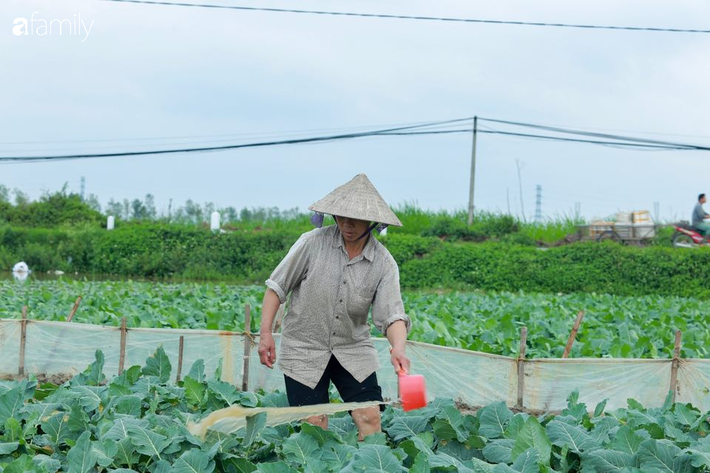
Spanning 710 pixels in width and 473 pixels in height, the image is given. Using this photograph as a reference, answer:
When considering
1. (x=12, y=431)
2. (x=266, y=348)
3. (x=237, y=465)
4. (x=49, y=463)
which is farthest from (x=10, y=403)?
(x=237, y=465)

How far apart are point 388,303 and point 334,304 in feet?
0.78

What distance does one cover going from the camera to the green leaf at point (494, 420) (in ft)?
11.7

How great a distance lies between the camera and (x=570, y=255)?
19484 mm

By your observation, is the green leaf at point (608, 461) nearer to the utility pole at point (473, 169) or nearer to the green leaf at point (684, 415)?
the green leaf at point (684, 415)

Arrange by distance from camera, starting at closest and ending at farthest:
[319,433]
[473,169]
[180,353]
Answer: [319,433]
[180,353]
[473,169]

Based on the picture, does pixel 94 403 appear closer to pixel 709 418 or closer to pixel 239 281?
pixel 709 418

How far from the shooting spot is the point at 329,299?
12.0 ft

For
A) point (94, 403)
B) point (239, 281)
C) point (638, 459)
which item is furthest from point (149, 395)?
point (239, 281)

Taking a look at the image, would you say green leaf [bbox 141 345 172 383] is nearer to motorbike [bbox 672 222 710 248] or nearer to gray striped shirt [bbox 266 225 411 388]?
gray striped shirt [bbox 266 225 411 388]

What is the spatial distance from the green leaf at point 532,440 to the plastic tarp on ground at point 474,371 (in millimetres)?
2650

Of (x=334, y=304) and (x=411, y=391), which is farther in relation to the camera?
(x=334, y=304)

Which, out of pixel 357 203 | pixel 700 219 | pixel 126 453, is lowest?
pixel 126 453

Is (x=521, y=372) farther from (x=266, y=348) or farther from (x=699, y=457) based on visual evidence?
(x=699, y=457)

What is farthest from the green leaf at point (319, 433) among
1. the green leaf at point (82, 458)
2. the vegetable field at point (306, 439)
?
the green leaf at point (82, 458)
